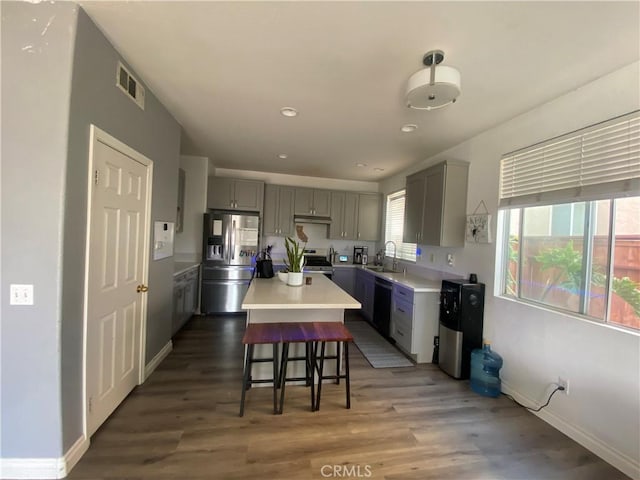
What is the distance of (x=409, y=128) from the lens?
2928 millimetres

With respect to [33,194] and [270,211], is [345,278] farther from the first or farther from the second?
[33,194]

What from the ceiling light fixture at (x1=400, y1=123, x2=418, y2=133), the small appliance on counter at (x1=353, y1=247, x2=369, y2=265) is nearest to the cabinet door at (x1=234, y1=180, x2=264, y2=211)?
the small appliance on counter at (x1=353, y1=247, x2=369, y2=265)

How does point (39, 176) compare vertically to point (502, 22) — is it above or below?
below

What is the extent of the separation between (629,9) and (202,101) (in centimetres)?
287

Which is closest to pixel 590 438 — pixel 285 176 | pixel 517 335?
pixel 517 335

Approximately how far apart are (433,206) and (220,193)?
352 cm

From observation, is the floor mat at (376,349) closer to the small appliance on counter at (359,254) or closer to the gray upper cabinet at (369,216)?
the small appliance on counter at (359,254)

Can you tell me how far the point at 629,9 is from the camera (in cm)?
136

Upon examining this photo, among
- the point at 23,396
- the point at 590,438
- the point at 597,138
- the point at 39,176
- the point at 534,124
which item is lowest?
the point at 590,438

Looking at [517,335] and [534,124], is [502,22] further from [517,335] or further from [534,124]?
[517,335]

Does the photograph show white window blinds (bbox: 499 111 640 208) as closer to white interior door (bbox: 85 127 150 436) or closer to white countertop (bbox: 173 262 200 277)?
white interior door (bbox: 85 127 150 436)

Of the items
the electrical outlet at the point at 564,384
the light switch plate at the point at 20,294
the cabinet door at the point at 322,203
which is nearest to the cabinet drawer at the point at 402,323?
the electrical outlet at the point at 564,384

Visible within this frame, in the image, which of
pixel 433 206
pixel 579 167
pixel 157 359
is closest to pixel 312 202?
pixel 433 206

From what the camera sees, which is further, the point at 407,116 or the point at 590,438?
the point at 407,116
